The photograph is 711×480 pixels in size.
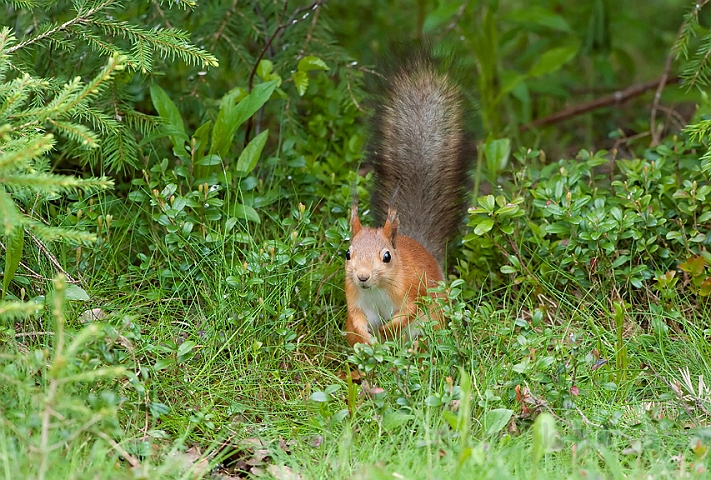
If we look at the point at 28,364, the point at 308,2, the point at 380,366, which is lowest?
the point at 380,366

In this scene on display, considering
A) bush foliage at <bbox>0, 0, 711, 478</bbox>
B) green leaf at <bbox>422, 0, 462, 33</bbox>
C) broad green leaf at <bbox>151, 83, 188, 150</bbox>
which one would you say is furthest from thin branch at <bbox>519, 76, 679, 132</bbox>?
broad green leaf at <bbox>151, 83, 188, 150</bbox>

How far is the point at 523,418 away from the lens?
2.47 meters

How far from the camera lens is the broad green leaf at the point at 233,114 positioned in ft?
10.6

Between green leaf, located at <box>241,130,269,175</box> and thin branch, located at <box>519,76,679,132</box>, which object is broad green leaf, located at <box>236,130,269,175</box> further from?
thin branch, located at <box>519,76,679,132</box>

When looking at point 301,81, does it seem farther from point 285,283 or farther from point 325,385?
point 325,385

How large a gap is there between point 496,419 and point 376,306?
2.40 ft

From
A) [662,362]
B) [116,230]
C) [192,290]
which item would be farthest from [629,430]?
[116,230]

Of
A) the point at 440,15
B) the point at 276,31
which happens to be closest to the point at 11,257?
the point at 276,31

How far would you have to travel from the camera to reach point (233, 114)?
10.8 feet

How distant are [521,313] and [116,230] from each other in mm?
1561

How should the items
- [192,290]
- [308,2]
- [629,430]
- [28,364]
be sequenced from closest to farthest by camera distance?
[28,364] → [629,430] → [192,290] → [308,2]

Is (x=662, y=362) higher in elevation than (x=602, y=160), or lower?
lower

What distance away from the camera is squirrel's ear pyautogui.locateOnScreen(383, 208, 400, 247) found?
2.95 m

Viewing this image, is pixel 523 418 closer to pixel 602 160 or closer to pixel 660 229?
pixel 660 229
